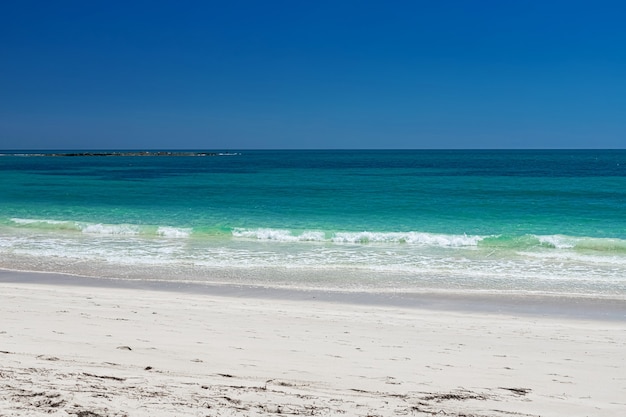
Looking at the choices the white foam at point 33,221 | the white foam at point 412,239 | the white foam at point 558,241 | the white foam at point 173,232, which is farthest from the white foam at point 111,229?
the white foam at point 558,241

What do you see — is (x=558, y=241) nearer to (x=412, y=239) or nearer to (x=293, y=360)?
(x=412, y=239)

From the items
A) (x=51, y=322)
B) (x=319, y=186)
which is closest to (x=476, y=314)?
(x=51, y=322)

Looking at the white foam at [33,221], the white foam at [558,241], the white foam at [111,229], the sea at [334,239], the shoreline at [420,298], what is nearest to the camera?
the shoreline at [420,298]

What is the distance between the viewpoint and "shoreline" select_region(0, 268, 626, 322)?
31.2ft

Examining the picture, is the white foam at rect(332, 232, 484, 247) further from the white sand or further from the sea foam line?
Answer: the white sand

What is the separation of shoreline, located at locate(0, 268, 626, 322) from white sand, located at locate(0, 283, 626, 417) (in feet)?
1.63

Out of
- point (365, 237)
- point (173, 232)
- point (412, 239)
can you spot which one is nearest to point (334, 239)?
point (365, 237)

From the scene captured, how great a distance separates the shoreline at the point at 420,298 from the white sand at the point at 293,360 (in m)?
0.50

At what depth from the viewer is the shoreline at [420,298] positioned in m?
9.51

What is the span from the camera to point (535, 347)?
23.4 ft

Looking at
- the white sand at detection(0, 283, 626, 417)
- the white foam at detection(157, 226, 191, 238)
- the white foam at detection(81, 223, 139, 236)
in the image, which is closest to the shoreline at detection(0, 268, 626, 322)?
the white sand at detection(0, 283, 626, 417)

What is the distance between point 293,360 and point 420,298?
15.5 ft

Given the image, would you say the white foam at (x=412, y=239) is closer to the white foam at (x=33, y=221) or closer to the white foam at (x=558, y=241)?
the white foam at (x=558, y=241)

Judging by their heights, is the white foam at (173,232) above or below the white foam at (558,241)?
below
